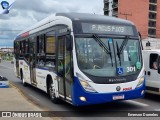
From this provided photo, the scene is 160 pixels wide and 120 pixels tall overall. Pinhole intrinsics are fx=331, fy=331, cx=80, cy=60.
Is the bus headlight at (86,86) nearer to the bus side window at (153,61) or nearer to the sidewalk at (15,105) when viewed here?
the sidewalk at (15,105)

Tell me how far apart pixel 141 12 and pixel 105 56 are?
94.4m

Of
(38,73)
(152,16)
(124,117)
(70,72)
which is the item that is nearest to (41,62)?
(38,73)

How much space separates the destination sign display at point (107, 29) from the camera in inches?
390

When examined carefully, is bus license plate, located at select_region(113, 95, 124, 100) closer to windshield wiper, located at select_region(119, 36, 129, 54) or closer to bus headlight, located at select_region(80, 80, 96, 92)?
bus headlight, located at select_region(80, 80, 96, 92)

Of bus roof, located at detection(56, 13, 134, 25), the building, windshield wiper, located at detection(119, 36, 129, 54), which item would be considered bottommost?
windshield wiper, located at detection(119, 36, 129, 54)

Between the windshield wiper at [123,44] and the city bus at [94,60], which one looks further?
the windshield wiper at [123,44]

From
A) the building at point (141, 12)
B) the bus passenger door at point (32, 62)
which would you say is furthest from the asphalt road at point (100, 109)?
the building at point (141, 12)

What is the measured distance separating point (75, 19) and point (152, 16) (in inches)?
3858

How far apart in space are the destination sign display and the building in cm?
8773

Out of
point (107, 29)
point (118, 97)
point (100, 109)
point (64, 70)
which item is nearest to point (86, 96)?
point (118, 97)

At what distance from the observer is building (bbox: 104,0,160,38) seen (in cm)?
9938

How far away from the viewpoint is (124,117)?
930 cm

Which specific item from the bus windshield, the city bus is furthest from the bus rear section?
the bus windshield

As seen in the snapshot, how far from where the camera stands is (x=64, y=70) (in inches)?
402
